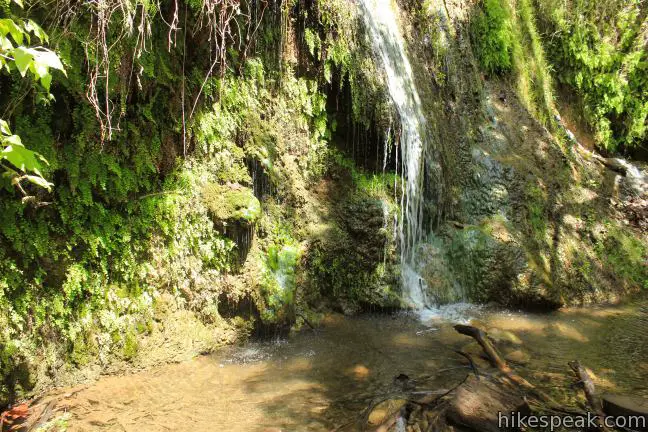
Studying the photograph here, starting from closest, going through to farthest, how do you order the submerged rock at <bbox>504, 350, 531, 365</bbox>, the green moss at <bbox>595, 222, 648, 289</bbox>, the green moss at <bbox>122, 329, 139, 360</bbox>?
1. the green moss at <bbox>122, 329, 139, 360</bbox>
2. the submerged rock at <bbox>504, 350, 531, 365</bbox>
3. the green moss at <bbox>595, 222, 648, 289</bbox>

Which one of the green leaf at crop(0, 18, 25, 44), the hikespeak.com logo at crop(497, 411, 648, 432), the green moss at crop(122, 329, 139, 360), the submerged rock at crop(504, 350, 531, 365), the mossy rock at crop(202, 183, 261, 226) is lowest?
the hikespeak.com logo at crop(497, 411, 648, 432)

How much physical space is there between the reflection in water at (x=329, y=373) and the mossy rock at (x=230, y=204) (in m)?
1.40

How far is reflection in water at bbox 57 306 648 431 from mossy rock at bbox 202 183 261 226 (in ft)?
4.58

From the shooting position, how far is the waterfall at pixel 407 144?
6738 mm

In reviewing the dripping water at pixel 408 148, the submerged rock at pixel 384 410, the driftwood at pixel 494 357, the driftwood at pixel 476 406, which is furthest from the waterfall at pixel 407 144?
the submerged rock at pixel 384 410

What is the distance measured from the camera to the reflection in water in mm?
3842

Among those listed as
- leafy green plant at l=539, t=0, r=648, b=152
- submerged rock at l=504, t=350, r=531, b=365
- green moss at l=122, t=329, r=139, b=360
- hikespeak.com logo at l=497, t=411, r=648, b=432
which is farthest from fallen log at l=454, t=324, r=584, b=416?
leafy green plant at l=539, t=0, r=648, b=152

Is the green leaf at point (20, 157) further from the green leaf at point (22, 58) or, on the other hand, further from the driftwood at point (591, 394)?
the driftwood at point (591, 394)

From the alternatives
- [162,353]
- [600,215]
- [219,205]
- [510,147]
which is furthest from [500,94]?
[162,353]

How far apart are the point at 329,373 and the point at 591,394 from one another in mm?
2238

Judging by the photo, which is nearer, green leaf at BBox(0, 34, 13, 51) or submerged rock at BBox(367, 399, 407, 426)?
green leaf at BBox(0, 34, 13, 51)

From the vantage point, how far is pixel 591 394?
12.8 feet

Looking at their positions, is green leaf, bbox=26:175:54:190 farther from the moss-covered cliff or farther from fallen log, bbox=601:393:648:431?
fallen log, bbox=601:393:648:431

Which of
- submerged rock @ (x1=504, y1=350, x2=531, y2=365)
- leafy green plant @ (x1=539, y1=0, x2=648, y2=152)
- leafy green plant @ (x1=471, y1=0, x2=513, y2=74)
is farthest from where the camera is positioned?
leafy green plant @ (x1=539, y1=0, x2=648, y2=152)
